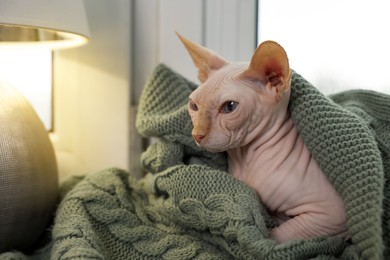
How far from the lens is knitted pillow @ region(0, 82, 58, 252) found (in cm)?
76

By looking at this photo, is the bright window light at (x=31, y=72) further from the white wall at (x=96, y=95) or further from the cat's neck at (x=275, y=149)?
the cat's neck at (x=275, y=149)

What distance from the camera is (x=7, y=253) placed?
2.43 ft

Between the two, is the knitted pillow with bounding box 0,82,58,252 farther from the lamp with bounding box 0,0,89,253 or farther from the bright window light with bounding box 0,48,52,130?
the bright window light with bounding box 0,48,52,130

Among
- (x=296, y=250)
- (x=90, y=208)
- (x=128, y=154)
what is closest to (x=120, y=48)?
(x=128, y=154)

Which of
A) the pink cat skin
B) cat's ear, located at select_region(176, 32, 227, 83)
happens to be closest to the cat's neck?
the pink cat skin

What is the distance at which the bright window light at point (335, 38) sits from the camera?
938mm

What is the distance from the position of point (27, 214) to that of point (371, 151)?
0.53 meters

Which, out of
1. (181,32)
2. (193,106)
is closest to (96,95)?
(181,32)

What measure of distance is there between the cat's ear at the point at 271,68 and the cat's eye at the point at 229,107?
41 millimetres

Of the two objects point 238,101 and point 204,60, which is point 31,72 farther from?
point 238,101

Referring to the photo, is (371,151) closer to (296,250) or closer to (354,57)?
(296,250)

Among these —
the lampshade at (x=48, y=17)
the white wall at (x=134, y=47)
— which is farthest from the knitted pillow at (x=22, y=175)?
the white wall at (x=134, y=47)

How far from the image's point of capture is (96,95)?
1.13m

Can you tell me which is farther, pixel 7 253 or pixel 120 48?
pixel 120 48
